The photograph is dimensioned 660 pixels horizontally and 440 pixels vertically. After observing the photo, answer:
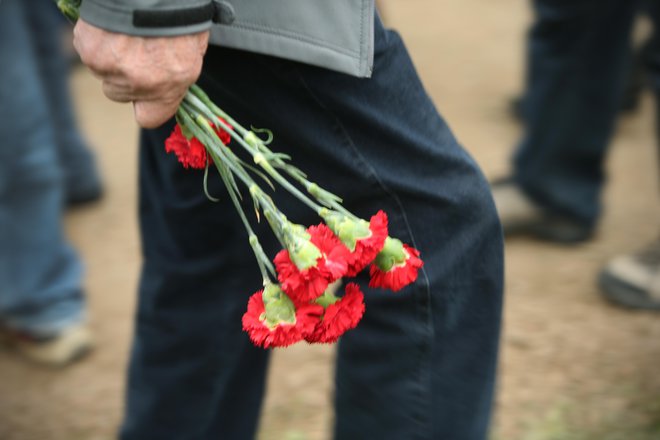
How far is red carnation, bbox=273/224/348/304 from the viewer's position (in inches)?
46.2

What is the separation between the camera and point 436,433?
4.99 feet

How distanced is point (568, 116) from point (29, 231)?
150cm

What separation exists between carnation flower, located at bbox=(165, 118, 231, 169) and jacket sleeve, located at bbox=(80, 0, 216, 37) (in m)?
0.16

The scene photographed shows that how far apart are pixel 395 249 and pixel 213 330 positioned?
60 centimetres

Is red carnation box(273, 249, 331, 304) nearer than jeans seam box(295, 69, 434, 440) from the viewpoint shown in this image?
Yes

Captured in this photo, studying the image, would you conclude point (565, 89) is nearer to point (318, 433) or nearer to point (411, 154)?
point (318, 433)

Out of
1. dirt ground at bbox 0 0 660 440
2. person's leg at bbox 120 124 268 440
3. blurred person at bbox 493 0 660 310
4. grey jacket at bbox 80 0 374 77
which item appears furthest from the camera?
blurred person at bbox 493 0 660 310

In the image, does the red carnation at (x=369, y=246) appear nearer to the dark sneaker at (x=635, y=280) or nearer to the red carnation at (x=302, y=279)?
the red carnation at (x=302, y=279)

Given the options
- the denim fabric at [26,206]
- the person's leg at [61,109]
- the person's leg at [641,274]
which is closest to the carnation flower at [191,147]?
the denim fabric at [26,206]

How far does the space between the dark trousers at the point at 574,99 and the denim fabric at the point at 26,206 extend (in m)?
1.35

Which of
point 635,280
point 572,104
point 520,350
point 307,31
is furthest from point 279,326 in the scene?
point 572,104

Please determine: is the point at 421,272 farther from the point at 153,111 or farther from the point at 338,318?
the point at 153,111

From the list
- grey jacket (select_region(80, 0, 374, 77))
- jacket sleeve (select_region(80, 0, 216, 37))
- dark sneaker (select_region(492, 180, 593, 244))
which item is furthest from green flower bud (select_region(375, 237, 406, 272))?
dark sneaker (select_region(492, 180, 593, 244))

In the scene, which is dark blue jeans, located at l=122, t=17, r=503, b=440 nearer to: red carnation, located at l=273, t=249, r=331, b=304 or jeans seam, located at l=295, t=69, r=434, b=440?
jeans seam, located at l=295, t=69, r=434, b=440
